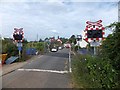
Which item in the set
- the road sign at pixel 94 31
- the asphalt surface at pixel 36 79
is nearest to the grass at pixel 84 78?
the asphalt surface at pixel 36 79

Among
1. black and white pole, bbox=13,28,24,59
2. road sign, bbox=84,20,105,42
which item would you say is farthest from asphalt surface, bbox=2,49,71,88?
black and white pole, bbox=13,28,24,59

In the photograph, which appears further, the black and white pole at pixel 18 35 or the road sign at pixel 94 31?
the black and white pole at pixel 18 35

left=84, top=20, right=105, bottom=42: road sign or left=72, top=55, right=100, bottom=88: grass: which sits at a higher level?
left=84, top=20, right=105, bottom=42: road sign

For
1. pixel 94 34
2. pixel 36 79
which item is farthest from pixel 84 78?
pixel 36 79

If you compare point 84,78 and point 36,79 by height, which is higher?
point 84,78

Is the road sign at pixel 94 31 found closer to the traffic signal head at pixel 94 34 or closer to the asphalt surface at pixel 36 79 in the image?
the traffic signal head at pixel 94 34

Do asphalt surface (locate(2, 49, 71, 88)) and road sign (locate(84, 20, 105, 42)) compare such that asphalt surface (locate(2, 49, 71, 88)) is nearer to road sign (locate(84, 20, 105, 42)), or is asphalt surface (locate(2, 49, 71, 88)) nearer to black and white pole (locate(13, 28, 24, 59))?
road sign (locate(84, 20, 105, 42))

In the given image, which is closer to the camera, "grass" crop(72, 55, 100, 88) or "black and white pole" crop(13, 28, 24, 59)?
"grass" crop(72, 55, 100, 88)

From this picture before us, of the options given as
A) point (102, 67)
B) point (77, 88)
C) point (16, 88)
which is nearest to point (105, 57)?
point (102, 67)

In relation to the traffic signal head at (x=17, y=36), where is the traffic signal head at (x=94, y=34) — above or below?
Result: below

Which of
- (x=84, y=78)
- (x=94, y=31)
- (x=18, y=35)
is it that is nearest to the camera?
(x=94, y=31)

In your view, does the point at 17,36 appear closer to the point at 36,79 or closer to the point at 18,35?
the point at 18,35

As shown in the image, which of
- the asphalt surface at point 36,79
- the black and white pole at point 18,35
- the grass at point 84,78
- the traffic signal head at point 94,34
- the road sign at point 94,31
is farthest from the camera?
the black and white pole at point 18,35

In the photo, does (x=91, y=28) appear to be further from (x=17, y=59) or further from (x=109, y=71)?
(x=17, y=59)
